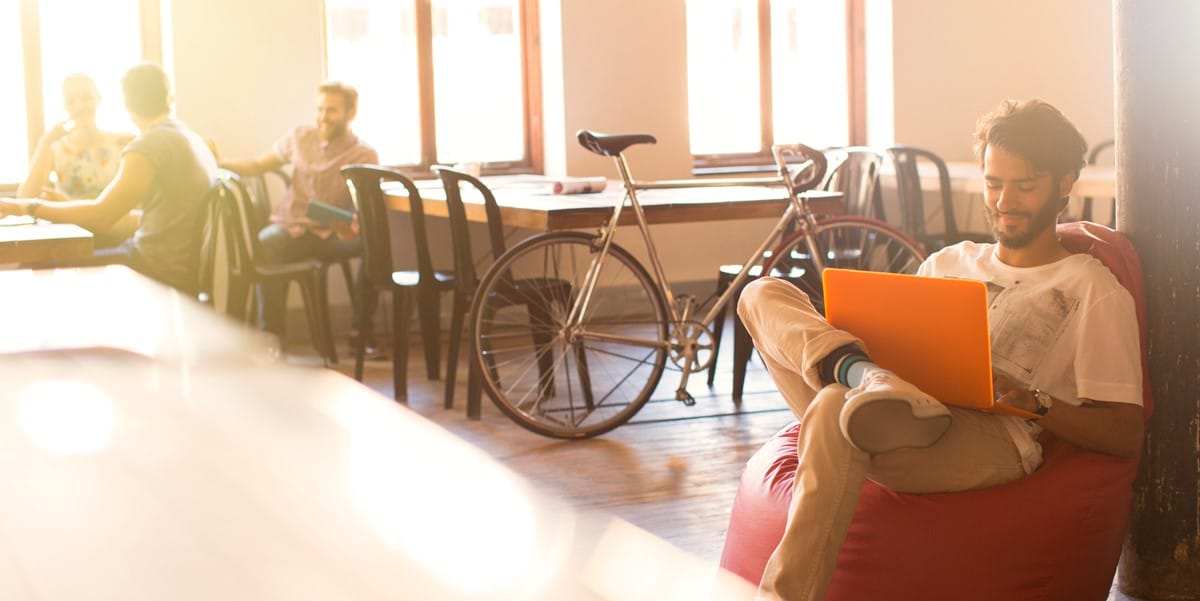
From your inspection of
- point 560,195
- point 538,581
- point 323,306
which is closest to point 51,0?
point 323,306

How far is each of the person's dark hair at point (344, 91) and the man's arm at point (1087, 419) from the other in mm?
4423

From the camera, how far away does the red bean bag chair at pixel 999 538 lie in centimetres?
249

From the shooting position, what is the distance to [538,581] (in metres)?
3.10

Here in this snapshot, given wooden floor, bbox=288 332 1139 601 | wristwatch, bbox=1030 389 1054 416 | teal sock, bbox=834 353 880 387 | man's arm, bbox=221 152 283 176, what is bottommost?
wooden floor, bbox=288 332 1139 601

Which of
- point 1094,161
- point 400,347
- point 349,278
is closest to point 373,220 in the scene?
point 400,347

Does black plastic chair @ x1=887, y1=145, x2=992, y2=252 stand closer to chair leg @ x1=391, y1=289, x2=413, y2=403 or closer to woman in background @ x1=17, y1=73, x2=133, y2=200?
chair leg @ x1=391, y1=289, x2=413, y2=403

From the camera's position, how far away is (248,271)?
18.7 feet

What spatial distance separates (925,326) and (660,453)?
1952 mm

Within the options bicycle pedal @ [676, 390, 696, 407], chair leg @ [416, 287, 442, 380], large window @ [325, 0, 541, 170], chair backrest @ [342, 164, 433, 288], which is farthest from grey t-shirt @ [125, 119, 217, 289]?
large window @ [325, 0, 541, 170]

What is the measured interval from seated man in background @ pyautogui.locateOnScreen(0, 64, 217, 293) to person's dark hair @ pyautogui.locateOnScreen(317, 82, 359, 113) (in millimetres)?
1195

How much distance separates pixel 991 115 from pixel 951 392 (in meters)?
0.55

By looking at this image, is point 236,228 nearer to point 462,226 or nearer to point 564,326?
point 462,226

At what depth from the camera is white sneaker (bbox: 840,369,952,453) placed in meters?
2.31

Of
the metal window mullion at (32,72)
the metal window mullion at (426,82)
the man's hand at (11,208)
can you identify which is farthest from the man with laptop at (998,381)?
the metal window mullion at (32,72)
